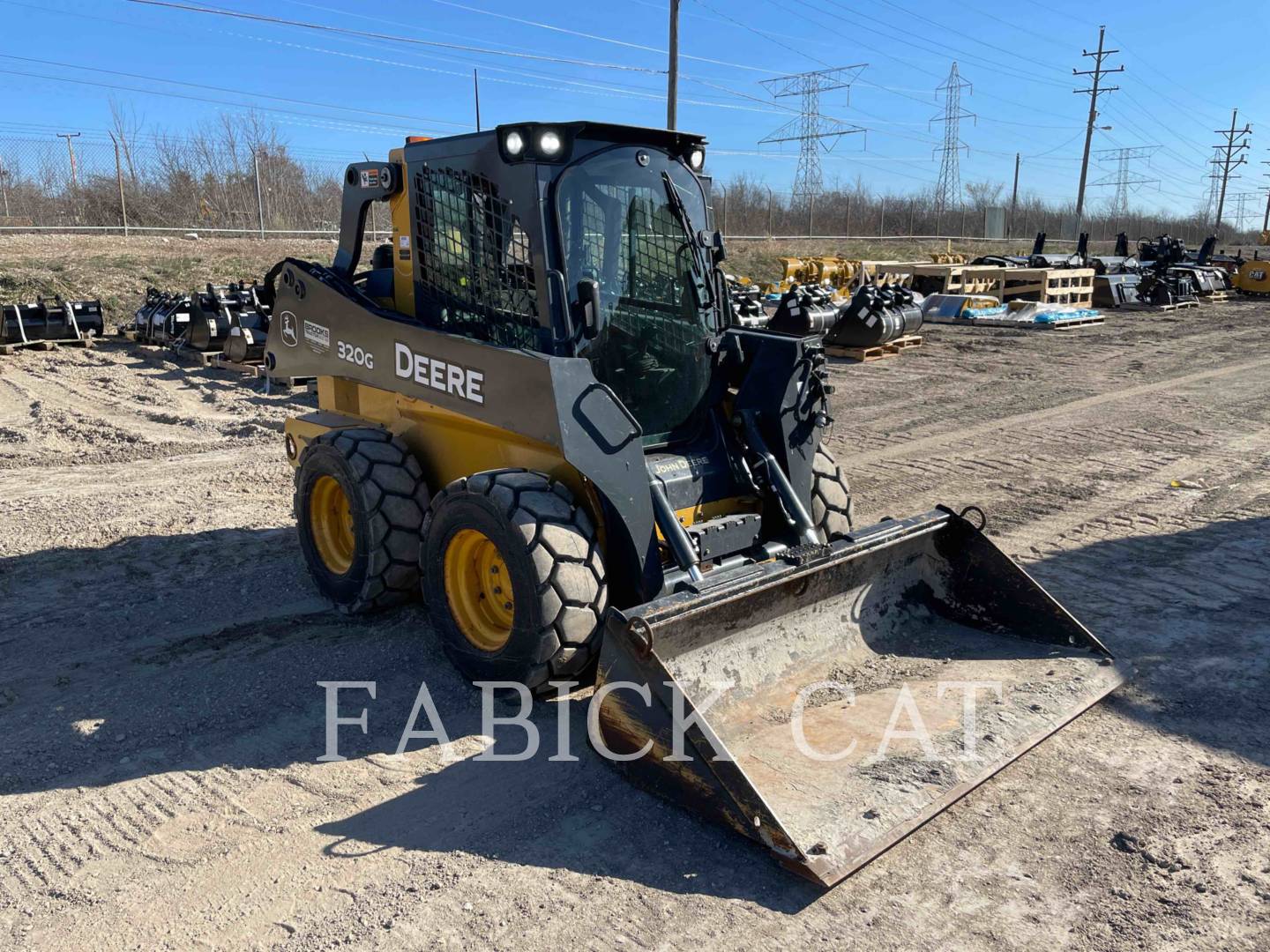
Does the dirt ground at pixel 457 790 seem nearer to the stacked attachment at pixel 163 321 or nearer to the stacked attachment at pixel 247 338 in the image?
the stacked attachment at pixel 247 338

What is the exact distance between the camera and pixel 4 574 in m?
5.48

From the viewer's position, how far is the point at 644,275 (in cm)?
440

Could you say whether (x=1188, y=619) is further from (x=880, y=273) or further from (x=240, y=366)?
(x=880, y=273)

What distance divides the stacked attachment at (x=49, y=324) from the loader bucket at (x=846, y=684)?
41.8 ft

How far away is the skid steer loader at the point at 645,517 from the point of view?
334cm

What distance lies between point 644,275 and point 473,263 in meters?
0.79

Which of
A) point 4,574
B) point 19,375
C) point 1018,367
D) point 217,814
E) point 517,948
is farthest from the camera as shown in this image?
point 1018,367

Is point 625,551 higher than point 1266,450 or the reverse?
higher

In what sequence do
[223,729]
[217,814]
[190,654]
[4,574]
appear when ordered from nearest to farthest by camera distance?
[217,814] < [223,729] < [190,654] < [4,574]

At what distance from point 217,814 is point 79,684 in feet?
4.60

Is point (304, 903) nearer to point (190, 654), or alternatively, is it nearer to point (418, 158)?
point (190, 654)

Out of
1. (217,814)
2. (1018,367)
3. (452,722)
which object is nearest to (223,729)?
(217,814)

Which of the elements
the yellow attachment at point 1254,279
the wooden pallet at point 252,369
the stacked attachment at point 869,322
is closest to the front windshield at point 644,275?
the wooden pallet at point 252,369

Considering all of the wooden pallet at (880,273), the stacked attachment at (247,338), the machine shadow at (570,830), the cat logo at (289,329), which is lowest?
the machine shadow at (570,830)
